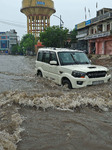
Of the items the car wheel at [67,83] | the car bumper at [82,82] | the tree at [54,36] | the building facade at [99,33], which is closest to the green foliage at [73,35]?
the tree at [54,36]

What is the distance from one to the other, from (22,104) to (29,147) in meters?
2.23

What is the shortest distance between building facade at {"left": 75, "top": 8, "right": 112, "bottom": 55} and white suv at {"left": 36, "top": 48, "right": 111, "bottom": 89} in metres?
20.4

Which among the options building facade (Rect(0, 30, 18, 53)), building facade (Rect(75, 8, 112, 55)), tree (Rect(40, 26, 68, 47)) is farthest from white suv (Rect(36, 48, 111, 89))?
building facade (Rect(0, 30, 18, 53))

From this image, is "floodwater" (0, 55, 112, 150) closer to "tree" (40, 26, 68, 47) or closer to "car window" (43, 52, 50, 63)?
"car window" (43, 52, 50, 63)

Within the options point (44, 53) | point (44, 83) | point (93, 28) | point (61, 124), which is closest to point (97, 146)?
point (61, 124)

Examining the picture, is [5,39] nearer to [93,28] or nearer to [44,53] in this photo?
[93,28]

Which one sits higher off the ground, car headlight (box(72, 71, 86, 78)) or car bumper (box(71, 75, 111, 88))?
car headlight (box(72, 71, 86, 78))

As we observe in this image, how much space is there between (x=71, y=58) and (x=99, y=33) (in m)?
23.6

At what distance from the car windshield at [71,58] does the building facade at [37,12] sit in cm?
6976

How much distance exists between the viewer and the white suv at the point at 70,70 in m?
6.22

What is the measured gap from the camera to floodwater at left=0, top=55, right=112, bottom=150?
9.66ft

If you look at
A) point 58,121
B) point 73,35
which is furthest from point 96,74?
point 73,35

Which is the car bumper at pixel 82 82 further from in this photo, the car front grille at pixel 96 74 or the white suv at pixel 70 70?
the car front grille at pixel 96 74

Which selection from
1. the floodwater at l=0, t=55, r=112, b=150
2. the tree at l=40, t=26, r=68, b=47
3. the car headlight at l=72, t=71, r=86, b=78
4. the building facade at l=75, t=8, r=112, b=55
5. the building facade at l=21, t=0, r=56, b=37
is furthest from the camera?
the building facade at l=21, t=0, r=56, b=37
